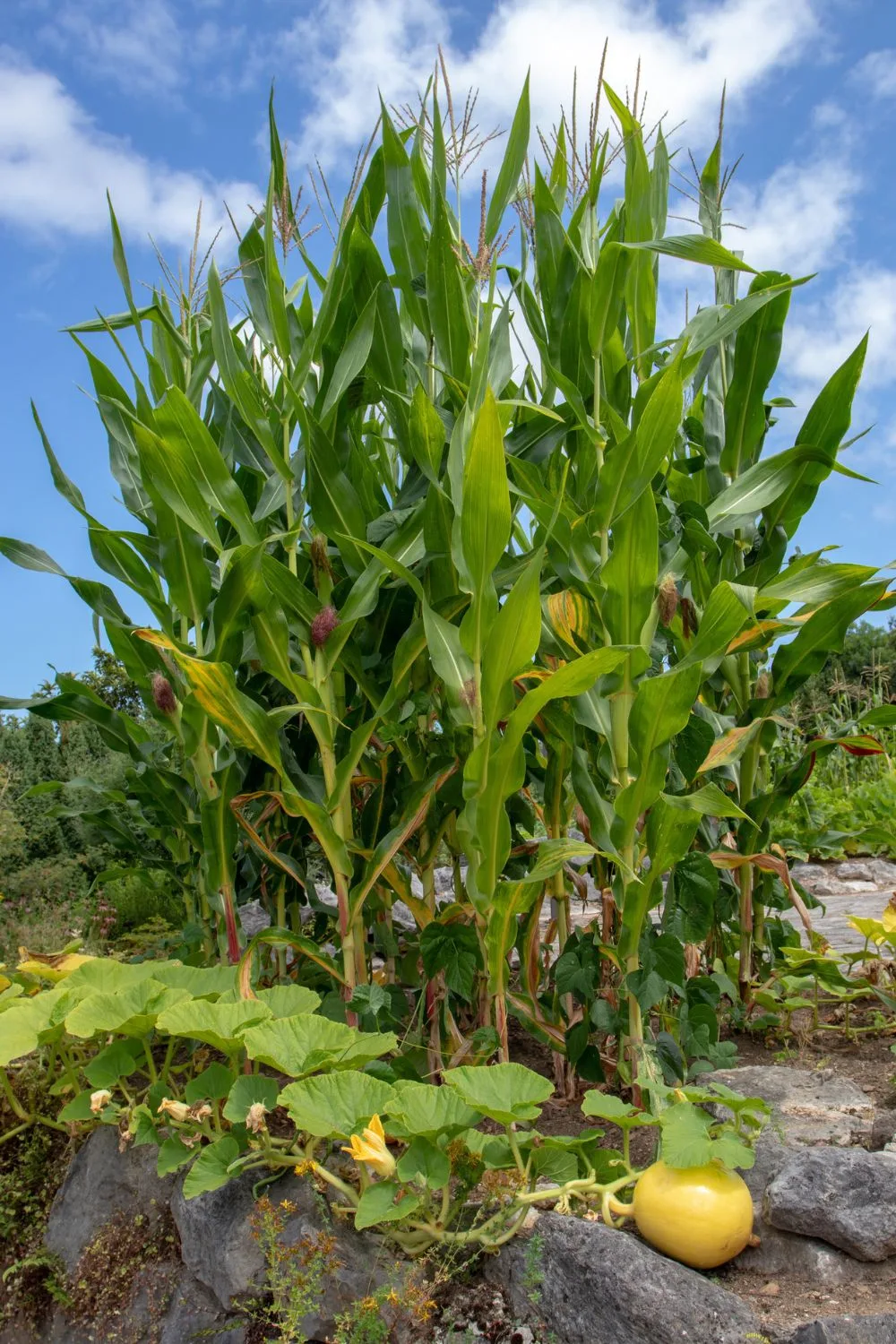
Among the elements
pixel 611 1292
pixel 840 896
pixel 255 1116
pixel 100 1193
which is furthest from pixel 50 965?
pixel 840 896

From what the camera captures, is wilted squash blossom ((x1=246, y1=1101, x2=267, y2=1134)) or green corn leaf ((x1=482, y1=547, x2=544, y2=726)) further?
green corn leaf ((x1=482, y1=547, x2=544, y2=726))

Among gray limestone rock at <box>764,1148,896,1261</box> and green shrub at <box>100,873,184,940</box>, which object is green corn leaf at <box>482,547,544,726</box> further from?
green shrub at <box>100,873,184,940</box>

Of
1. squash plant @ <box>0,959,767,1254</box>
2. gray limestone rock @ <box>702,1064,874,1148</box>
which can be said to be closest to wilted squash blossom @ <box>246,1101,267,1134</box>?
squash plant @ <box>0,959,767,1254</box>

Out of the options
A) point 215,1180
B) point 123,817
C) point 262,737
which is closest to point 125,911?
point 123,817

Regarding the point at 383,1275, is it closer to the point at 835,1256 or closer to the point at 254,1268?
the point at 254,1268

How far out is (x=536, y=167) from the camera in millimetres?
2771

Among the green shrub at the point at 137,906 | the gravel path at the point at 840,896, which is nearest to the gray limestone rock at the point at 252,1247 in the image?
the gravel path at the point at 840,896

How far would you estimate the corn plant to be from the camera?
2.30m

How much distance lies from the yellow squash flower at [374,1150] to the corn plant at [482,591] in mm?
563

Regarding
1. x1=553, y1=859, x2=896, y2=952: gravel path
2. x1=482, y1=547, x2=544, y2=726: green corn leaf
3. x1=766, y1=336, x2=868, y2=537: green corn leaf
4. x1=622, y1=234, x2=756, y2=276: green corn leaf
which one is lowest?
x1=553, y1=859, x2=896, y2=952: gravel path

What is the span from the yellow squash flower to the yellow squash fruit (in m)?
Result: 0.47

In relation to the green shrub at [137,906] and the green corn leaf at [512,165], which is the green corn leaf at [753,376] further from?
the green shrub at [137,906]

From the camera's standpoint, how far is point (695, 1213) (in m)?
1.74

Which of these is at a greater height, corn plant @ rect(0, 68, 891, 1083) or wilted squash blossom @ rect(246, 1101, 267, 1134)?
corn plant @ rect(0, 68, 891, 1083)
